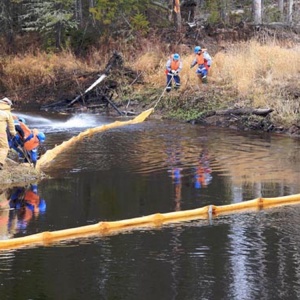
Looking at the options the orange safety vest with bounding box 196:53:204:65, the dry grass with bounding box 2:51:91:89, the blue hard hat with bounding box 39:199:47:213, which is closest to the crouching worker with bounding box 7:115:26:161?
the blue hard hat with bounding box 39:199:47:213

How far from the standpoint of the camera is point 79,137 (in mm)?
18641

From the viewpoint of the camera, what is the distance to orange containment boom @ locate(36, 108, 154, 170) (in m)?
14.9

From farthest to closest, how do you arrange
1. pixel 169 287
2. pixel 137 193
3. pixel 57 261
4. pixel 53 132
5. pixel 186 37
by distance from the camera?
1. pixel 186 37
2. pixel 53 132
3. pixel 137 193
4. pixel 57 261
5. pixel 169 287

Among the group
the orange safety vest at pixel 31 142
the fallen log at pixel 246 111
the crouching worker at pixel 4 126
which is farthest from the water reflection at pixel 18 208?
the fallen log at pixel 246 111

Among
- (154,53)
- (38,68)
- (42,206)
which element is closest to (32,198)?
(42,206)

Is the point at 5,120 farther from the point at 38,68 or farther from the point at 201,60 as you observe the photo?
the point at 38,68

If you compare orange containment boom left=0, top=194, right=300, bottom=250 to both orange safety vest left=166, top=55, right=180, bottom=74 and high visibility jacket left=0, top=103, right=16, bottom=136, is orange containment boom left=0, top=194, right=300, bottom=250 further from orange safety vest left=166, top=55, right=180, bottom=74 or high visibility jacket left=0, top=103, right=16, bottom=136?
orange safety vest left=166, top=55, right=180, bottom=74

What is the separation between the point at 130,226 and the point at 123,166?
5.03 meters

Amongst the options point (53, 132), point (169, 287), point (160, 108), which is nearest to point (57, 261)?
point (169, 287)

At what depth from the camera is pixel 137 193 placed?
1183 cm

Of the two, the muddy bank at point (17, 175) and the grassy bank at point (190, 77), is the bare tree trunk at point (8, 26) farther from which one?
the muddy bank at point (17, 175)

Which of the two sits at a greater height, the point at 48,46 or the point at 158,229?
the point at 48,46

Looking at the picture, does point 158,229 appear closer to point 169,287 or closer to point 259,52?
point 169,287

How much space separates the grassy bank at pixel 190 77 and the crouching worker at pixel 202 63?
31 cm
